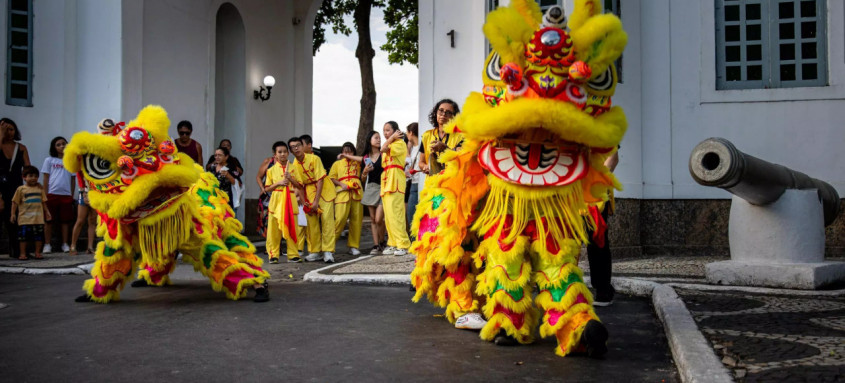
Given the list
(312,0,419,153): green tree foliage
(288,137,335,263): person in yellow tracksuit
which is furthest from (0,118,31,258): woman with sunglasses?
(312,0,419,153): green tree foliage

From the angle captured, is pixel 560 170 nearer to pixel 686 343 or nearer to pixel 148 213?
pixel 686 343

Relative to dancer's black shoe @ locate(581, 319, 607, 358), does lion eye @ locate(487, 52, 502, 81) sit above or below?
above

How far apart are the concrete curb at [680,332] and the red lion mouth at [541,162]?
105 cm

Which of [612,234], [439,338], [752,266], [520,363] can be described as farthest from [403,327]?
[612,234]

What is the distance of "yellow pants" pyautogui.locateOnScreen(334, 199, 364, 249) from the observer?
11.1 metres

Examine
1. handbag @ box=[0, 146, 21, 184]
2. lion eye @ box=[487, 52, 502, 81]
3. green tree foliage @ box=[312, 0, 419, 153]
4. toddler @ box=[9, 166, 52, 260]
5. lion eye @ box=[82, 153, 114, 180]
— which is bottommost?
toddler @ box=[9, 166, 52, 260]

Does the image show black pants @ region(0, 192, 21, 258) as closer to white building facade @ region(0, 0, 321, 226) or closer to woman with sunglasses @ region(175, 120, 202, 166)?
white building facade @ region(0, 0, 321, 226)

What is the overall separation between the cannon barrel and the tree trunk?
49.2 feet

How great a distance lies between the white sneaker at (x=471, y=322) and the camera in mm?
4984

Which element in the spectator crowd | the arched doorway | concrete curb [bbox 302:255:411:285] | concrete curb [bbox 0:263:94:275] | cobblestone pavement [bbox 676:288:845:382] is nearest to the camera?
cobblestone pavement [bbox 676:288:845:382]

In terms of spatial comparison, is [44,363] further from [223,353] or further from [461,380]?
[461,380]

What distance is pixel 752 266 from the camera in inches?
279

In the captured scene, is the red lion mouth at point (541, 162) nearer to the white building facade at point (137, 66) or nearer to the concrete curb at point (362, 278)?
the concrete curb at point (362, 278)

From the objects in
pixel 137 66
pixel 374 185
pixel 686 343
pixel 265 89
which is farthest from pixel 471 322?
pixel 265 89
